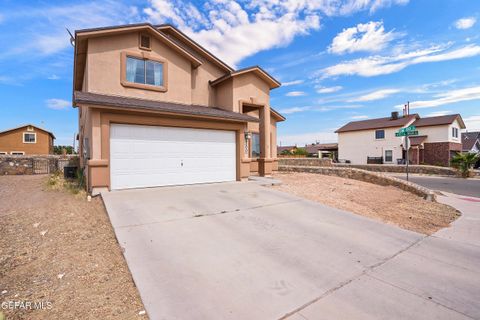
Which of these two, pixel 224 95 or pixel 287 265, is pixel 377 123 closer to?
pixel 224 95

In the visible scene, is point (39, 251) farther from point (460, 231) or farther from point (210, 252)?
point (460, 231)

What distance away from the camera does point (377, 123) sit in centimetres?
3481

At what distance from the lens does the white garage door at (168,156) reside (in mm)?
8797

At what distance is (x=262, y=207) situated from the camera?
7324 mm

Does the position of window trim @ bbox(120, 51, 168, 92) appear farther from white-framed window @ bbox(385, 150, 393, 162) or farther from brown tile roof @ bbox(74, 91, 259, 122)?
white-framed window @ bbox(385, 150, 393, 162)

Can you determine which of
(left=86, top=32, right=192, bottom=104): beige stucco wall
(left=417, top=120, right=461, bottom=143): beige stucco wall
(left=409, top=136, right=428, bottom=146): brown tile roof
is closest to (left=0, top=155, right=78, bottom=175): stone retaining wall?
(left=86, top=32, right=192, bottom=104): beige stucco wall

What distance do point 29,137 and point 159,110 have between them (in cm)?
3482

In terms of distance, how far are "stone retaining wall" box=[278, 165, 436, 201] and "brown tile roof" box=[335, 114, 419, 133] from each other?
21.0 metres

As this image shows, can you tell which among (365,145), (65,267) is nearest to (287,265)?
(65,267)

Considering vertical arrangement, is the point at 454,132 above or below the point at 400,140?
above

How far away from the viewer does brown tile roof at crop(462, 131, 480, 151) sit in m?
38.3

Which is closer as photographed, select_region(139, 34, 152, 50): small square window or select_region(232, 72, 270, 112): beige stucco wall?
select_region(139, 34, 152, 50): small square window

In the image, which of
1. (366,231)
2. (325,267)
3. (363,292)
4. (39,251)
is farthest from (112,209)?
(366,231)

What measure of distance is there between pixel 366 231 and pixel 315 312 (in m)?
3.52
